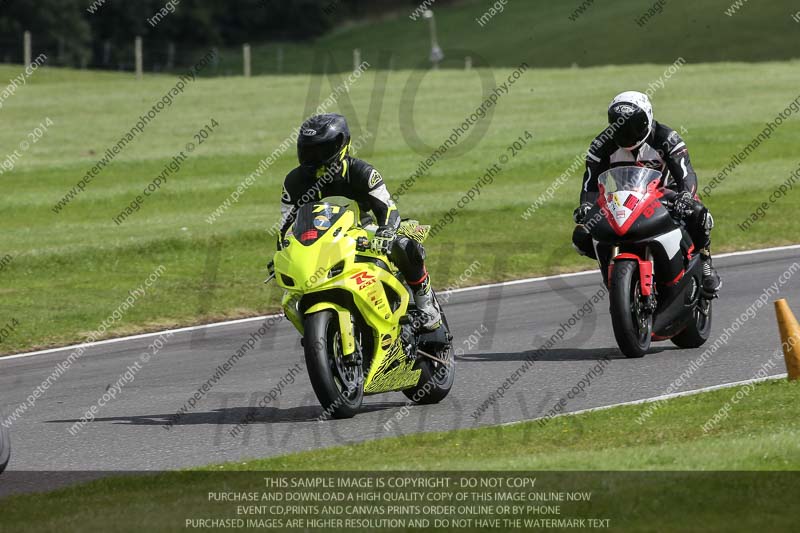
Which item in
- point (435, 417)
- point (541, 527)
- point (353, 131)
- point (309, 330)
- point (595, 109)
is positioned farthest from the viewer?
point (595, 109)

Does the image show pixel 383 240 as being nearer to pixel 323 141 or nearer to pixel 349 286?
pixel 349 286

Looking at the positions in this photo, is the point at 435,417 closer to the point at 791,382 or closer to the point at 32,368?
the point at 791,382

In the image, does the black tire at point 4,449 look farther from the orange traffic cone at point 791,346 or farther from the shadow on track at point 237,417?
the orange traffic cone at point 791,346

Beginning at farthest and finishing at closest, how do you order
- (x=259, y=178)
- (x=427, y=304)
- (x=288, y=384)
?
(x=259, y=178)
(x=288, y=384)
(x=427, y=304)

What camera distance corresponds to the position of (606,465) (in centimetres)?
709

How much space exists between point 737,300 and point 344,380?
6.49 m

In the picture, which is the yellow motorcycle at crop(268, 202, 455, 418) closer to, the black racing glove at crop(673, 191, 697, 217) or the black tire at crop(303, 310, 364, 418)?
the black tire at crop(303, 310, 364, 418)

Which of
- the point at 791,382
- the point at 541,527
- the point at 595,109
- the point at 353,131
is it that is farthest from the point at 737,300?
the point at 595,109

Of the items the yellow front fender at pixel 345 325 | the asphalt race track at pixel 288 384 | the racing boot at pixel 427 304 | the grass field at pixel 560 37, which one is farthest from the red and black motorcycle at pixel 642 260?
the grass field at pixel 560 37

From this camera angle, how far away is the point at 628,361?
1116cm

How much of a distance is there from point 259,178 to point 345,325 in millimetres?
19657

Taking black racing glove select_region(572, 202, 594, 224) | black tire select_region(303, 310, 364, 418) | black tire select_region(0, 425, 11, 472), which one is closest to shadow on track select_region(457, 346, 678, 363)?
black racing glove select_region(572, 202, 594, 224)

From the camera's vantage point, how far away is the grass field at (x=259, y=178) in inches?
688

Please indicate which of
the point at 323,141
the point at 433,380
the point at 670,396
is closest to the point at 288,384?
the point at 433,380
